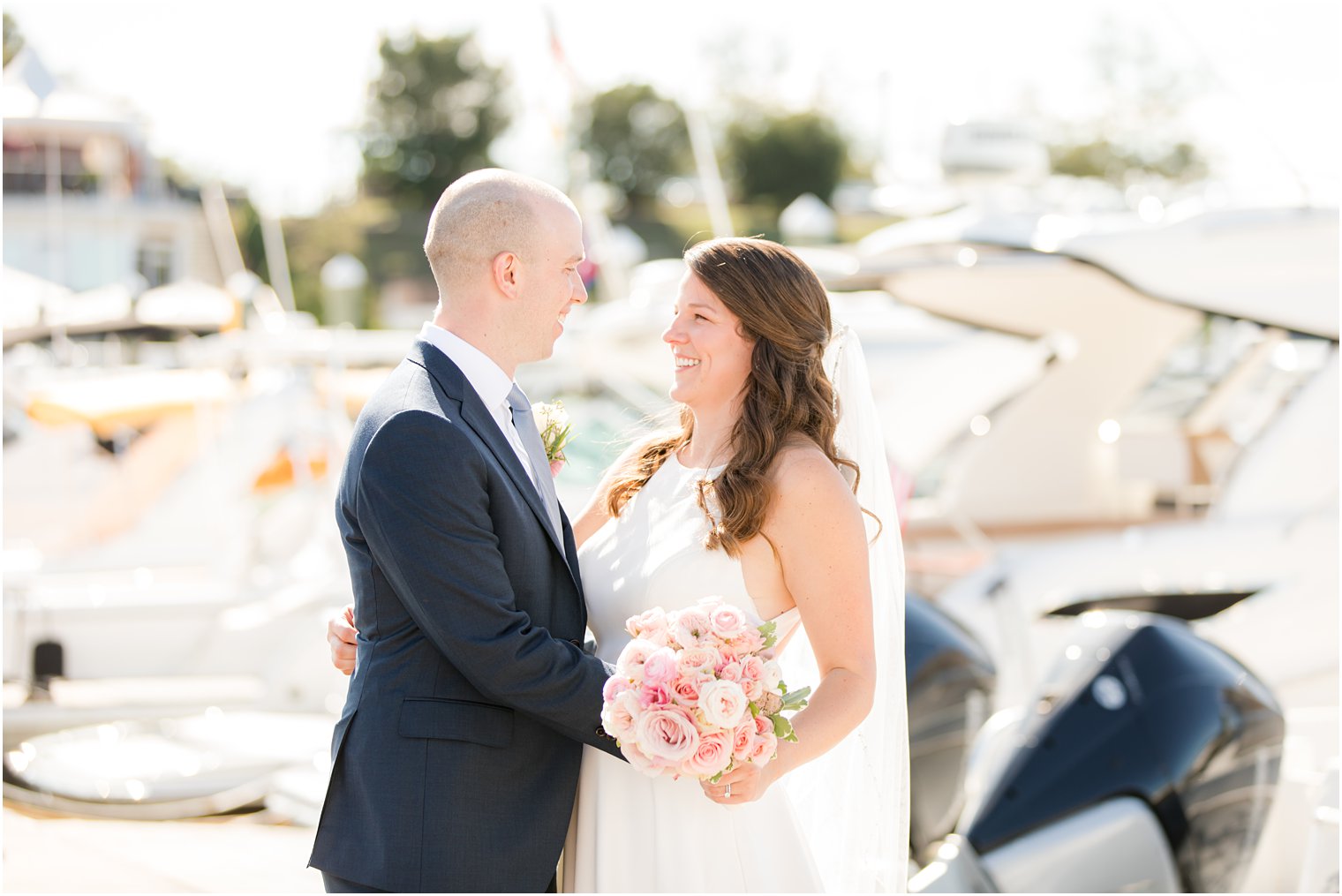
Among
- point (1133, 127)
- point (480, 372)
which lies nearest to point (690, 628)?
point (480, 372)

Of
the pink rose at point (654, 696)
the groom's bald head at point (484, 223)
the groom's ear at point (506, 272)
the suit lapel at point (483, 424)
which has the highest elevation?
the groom's bald head at point (484, 223)

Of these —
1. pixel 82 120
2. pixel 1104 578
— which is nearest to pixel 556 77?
pixel 82 120

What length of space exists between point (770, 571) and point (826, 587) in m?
0.14

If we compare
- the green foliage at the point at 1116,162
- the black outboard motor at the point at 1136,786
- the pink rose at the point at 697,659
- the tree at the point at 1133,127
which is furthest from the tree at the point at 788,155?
the pink rose at the point at 697,659

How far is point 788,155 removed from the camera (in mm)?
54625

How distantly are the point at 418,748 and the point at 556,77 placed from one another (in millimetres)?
10379

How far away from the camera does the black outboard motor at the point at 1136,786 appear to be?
4.37 metres

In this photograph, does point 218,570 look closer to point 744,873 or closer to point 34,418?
point 34,418

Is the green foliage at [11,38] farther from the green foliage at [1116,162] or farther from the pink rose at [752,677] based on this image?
the green foliage at [1116,162]

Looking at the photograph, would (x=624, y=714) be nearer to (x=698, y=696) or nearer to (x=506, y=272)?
(x=698, y=696)

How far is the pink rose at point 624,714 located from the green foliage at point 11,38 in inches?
367

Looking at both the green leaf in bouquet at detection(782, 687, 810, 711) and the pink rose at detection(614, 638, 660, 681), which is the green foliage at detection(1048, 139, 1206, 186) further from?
the pink rose at detection(614, 638, 660, 681)

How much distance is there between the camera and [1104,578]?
852 centimetres

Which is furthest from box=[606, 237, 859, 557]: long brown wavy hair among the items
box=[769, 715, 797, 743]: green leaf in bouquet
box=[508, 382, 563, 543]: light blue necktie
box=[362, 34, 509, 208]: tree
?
box=[362, 34, 509, 208]: tree
